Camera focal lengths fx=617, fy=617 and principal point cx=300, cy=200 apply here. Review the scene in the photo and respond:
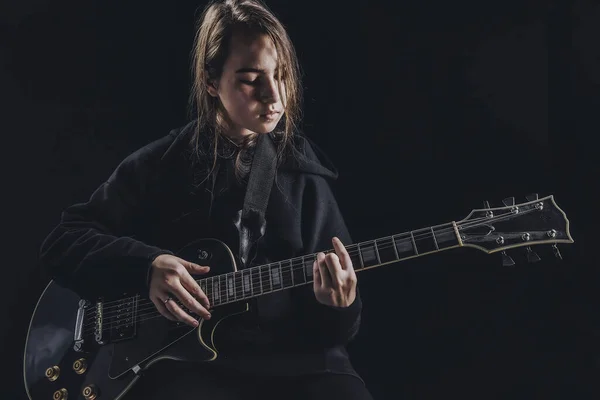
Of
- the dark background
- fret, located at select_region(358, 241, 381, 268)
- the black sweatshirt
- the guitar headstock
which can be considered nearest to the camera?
the guitar headstock


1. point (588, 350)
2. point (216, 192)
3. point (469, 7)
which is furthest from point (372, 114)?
point (588, 350)

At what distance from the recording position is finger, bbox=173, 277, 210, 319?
134 centimetres

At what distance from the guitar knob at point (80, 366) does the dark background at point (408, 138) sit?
627 mm

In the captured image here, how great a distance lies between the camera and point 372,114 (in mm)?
1838

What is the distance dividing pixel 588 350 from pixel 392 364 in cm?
53

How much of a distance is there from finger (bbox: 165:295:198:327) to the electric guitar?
0.11 ft

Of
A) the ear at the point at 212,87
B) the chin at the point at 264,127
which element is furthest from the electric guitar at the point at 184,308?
the ear at the point at 212,87

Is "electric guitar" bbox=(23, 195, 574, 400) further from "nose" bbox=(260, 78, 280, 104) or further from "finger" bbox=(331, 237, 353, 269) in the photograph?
"nose" bbox=(260, 78, 280, 104)

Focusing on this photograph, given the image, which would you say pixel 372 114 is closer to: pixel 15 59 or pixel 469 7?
pixel 469 7

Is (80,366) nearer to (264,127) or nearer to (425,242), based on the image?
(264,127)

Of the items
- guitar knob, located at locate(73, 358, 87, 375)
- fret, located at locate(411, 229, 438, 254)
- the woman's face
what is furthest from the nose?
guitar knob, located at locate(73, 358, 87, 375)

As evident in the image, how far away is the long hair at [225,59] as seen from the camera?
1.47 meters

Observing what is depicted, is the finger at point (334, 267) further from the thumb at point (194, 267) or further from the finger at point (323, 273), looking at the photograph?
the thumb at point (194, 267)

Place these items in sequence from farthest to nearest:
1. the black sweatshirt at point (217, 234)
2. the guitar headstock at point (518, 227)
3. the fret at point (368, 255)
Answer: the black sweatshirt at point (217, 234) < the fret at point (368, 255) < the guitar headstock at point (518, 227)
